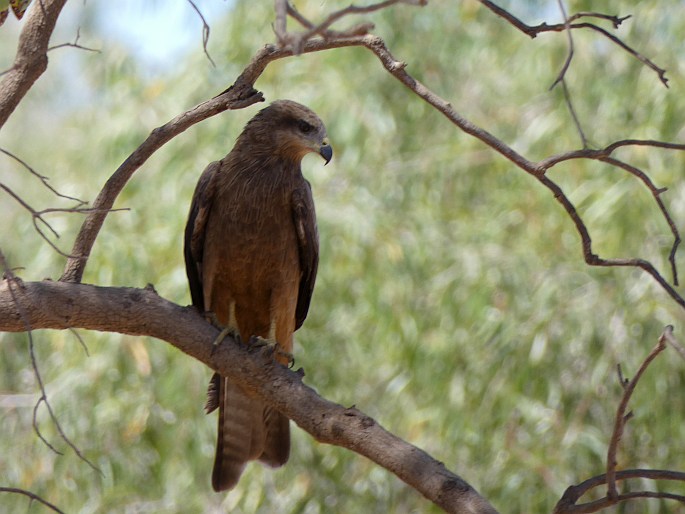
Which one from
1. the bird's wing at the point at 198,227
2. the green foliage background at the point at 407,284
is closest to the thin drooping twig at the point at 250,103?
the bird's wing at the point at 198,227

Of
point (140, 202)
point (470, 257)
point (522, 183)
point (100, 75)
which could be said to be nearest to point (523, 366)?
point (470, 257)

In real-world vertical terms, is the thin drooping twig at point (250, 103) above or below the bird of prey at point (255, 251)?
below

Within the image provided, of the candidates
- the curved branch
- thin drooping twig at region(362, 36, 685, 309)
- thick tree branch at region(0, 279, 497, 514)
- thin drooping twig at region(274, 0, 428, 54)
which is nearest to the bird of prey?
thick tree branch at region(0, 279, 497, 514)

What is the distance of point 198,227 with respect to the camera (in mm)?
3625

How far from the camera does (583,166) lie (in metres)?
5.77

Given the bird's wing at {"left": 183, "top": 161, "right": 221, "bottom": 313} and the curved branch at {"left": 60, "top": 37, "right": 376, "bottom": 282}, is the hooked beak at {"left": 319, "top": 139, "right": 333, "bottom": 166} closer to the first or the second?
the bird's wing at {"left": 183, "top": 161, "right": 221, "bottom": 313}

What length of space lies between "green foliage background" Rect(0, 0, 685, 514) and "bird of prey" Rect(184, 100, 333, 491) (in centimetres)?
120

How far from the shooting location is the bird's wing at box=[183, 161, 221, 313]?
3.61 meters

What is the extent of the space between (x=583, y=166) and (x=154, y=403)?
291cm

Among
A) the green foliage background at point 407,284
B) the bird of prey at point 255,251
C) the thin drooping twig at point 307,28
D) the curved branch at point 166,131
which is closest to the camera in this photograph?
the thin drooping twig at point 307,28

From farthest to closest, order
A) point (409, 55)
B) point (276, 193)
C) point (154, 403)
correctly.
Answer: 1. point (409, 55)
2. point (154, 403)
3. point (276, 193)

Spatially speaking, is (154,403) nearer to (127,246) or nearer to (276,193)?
(127,246)

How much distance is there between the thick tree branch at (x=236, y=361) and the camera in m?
2.18

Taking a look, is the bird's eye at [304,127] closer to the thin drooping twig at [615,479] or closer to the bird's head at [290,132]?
the bird's head at [290,132]
